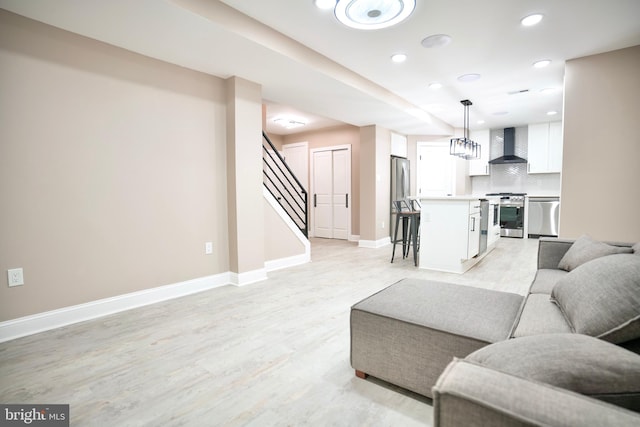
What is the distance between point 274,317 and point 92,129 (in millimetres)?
2263

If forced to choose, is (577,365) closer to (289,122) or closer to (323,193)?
(289,122)

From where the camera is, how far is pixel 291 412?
1528mm

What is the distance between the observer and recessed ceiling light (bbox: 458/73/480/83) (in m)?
4.15

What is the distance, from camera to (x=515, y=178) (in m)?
7.64

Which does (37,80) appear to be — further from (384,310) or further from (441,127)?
(441,127)

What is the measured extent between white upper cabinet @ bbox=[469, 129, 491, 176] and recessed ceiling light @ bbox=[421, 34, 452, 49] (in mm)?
5188

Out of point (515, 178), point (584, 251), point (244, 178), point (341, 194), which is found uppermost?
point (515, 178)

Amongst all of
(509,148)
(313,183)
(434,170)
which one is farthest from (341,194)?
(509,148)

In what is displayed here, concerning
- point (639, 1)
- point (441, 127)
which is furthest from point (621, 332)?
point (441, 127)

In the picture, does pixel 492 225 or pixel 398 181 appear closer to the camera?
pixel 492 225

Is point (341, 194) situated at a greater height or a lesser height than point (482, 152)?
lesser

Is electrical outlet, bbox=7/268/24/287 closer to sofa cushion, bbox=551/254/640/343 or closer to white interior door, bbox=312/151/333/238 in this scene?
sofa cushion, bbox=551/254/640/343

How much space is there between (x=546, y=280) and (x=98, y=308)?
3.58 meters

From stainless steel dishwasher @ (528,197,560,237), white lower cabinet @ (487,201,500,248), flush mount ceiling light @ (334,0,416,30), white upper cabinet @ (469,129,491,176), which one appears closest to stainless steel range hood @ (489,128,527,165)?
white upper cabinet @ (469,129,491,176)
